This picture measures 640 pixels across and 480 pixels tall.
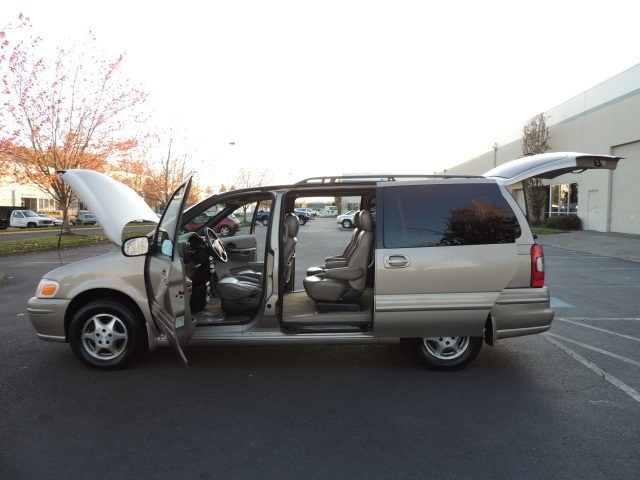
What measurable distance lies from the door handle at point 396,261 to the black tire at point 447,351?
0.79 metres

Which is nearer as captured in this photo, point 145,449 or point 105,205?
point 145,449

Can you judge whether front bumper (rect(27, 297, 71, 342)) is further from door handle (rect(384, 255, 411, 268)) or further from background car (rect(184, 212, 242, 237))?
door handle (rect(384, 255, 411, 268))

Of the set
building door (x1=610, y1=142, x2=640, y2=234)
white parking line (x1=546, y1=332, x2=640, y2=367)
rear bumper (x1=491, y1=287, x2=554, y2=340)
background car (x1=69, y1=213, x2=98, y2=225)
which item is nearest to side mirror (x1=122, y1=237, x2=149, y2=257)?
rear bumper (x1=491, y1=287, x2=554, y2=340)

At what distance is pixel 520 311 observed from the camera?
14.0 ft

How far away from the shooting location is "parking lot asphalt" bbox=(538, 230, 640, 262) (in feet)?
50.1

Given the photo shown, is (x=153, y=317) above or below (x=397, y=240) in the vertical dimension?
below

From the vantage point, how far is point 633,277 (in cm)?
1062

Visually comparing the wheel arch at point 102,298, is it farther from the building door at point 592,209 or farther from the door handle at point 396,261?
the building door at point 592,209

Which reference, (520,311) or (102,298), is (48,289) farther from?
(520,311)

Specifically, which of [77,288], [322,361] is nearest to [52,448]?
[77,288]

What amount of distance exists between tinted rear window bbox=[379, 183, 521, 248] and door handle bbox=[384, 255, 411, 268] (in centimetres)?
11

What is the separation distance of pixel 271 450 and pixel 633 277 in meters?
10.7

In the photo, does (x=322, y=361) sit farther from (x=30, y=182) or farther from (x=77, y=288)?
(x=30, y=182)

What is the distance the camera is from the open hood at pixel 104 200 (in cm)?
422
